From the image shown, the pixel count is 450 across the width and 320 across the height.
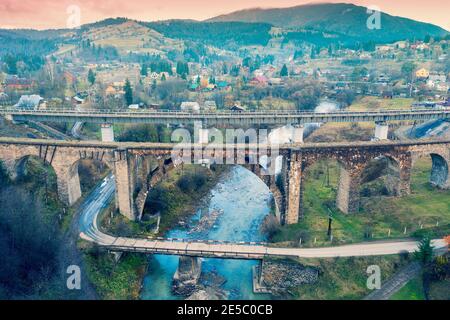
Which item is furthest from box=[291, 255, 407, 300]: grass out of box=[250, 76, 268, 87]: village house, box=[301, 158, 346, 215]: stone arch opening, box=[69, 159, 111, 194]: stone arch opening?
box=[250, 76, 268, 87]: village house

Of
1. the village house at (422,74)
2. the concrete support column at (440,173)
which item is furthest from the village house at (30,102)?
the village house at (422,74)

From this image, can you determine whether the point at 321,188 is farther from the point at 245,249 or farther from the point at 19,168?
the point at 19,168

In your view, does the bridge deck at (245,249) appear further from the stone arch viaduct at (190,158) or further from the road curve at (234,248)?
the stone arch viaduct at (190,158)

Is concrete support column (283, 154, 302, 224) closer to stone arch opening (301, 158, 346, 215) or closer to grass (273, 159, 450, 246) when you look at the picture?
grass (273, 159, 450, 246)

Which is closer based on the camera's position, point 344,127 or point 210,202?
point 210,202

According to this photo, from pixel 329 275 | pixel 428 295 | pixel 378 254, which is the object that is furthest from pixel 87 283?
pixel 428 295

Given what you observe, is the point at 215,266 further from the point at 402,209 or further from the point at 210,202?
the point at 402,209
